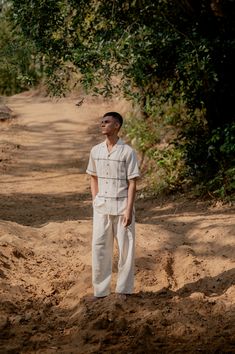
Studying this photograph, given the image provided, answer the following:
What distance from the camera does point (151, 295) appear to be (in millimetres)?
6469

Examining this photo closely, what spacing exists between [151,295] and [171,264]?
985mm

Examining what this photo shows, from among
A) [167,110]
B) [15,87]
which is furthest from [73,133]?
[15,87]

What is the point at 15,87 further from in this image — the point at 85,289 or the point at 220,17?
the point at 85,289

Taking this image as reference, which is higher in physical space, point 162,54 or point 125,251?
point 162,54

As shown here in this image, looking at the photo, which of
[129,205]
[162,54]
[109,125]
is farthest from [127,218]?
[162,54]

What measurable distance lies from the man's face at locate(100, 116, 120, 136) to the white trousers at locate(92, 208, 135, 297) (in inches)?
29.7

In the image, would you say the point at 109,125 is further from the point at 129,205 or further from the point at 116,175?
the point at 129,205

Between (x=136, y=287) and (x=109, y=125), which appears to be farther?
(x=136, y=287)

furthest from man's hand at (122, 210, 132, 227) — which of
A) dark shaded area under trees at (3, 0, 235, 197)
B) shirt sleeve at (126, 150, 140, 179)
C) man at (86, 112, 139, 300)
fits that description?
dark shaded area under trees at (3, 0, 235, 197)

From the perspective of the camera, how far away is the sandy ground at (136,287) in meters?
5.31

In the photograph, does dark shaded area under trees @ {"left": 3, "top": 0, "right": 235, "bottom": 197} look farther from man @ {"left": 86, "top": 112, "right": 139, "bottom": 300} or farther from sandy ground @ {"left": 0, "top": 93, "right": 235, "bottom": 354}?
man @ {"left": 86, "top": 112, "right": 139, "bottom": 300}

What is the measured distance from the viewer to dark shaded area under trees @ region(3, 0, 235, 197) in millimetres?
9344

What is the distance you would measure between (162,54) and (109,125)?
5.27 metres

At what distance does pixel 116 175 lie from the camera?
5805mm
